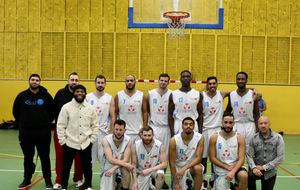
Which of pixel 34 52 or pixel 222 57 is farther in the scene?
pixel 34 52

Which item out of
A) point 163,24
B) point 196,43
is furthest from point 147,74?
point 163,24

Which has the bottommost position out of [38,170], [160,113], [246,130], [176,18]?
[38,170]

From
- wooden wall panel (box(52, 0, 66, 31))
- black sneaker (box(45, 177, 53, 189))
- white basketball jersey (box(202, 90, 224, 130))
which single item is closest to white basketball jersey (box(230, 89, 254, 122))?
white basketball jersey (box(202, 90, 224, 130))

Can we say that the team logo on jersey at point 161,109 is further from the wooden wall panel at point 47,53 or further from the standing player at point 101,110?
the wooden wall panel at point 47,53

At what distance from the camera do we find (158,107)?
22.4 feet

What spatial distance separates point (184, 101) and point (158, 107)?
577mm

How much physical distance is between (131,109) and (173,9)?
4480mm

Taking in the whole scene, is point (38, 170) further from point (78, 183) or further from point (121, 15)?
point (121, 15)

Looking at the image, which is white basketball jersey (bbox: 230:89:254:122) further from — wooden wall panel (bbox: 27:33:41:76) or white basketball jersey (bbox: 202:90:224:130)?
wooden wall panel (bbox: 27:33:41:76)

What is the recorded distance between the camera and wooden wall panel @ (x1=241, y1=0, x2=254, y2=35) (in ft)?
46.5

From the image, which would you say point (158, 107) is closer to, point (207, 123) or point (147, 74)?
point (207, 123)

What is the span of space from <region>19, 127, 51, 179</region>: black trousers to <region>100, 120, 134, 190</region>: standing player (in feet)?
3.67

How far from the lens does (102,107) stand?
264 inches

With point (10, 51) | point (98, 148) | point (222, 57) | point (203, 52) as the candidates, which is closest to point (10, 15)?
point (10, 51)
